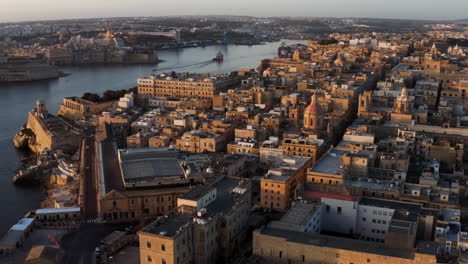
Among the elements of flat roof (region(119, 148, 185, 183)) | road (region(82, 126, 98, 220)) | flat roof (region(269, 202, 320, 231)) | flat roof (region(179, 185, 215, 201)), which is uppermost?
flat roof (region(179, 185, 215, 201))

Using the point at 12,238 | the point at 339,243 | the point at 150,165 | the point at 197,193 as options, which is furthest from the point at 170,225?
the point at 150,165

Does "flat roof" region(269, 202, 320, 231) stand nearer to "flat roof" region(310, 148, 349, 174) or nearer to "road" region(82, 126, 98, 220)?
"flat roof" region(310, 148, 349, 174)

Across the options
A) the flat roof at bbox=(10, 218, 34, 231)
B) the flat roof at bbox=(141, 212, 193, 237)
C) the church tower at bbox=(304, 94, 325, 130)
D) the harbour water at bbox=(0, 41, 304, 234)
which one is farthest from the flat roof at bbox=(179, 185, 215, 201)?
the church tower at bbox=(304, 94, 325, 130)

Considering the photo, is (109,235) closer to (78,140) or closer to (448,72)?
(78,140)

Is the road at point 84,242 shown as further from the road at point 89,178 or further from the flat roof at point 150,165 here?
the flat roof at point 150,165

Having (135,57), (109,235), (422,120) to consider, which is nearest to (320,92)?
(422,120)

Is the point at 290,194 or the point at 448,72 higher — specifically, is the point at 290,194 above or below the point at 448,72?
below
